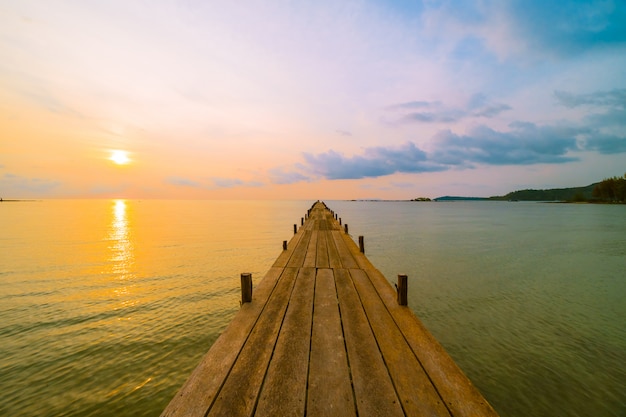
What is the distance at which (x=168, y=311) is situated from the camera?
11.5 metres

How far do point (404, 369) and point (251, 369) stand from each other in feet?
8.50

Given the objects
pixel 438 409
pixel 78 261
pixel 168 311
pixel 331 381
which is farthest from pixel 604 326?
pixel 78 261

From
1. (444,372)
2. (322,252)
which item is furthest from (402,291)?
(322,252)

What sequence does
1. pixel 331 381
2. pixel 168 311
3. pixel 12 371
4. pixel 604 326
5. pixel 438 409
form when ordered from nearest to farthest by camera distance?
pixel 438 409 < pixel 331 381 < pixel 12 371 < pixel 604 326 < pixel 168 311

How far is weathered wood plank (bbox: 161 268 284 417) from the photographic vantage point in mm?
3565

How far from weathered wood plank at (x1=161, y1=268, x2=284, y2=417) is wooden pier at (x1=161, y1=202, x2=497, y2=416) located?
0.02 meters

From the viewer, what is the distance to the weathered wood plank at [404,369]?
11.9 feet

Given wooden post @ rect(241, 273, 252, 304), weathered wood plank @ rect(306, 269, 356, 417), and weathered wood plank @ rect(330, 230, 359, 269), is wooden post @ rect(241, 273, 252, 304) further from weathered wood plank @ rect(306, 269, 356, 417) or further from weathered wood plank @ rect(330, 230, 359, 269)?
weathered wood plank @ rect(330, 230, 359, 269)

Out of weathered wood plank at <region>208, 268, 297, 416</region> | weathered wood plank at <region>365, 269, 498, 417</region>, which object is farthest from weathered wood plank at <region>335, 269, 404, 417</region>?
weathered wood plank at <region>208, 268, 297, 416</region>

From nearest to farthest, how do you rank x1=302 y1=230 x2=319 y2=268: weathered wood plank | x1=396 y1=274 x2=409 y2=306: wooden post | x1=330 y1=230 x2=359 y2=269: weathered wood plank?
x1=396 y1=274 x2=409 y2=306: wooden post
x1=302 y1=230 x2=319 y2=268: weathered wood plank
x1=330 y1=230 x2=359 y2=269: weathered wood plank

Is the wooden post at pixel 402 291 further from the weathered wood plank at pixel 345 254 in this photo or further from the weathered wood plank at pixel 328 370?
the weathered wood plank at pixel 345 254

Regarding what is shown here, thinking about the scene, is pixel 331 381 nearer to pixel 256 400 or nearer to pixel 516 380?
pixel 256 400

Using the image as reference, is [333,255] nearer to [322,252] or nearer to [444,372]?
[322,252]

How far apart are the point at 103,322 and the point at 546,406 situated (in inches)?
571
